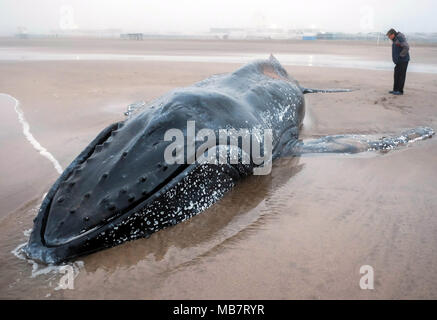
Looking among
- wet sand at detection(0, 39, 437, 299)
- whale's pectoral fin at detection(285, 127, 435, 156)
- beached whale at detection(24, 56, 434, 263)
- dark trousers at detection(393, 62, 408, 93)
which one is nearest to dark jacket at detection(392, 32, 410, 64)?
dark trousers at detection(393, 62, 408, 93)

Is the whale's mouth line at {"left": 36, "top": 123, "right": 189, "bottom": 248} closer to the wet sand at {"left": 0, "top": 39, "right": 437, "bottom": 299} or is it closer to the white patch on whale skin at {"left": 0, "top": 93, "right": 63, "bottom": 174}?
the wet sand at {"left": 0, "top": 39, "right": 437, "bottom": 299}

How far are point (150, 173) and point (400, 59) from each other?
9.26 meters

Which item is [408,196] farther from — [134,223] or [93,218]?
[93,218]

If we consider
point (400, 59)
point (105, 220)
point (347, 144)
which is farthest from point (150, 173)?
point (400, 59)

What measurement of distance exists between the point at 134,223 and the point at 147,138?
697 millimetres

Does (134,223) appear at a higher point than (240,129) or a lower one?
lower

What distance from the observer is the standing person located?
9664 mm

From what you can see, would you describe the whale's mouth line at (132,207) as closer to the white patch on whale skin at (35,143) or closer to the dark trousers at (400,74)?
the white patch on whale skin at (35,143)

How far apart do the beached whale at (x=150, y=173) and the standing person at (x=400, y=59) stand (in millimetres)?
7260

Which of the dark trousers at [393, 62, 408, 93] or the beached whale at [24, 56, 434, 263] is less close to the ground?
the dark trousers at [393, 62, 408, 93]

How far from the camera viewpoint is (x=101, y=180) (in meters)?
2.53

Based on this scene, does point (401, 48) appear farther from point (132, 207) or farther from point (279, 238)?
point (132, 207)

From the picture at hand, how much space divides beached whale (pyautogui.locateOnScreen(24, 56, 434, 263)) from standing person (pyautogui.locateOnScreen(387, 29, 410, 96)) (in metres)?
7.26

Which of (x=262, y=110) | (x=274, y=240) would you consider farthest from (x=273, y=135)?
(x=274, y=240)
